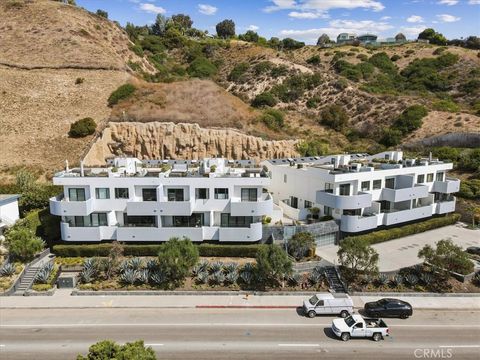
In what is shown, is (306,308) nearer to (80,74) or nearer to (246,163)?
(246,163)

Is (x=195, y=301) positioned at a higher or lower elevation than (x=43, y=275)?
lower

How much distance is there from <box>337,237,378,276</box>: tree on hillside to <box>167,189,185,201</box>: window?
51.8ft

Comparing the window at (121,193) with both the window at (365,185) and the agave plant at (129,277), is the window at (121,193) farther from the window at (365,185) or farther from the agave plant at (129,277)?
the window at (365,185)

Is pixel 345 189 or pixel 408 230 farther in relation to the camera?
pixel 408 230

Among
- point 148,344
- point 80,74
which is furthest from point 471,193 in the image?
point 80,74

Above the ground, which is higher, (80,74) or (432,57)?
(432,57)

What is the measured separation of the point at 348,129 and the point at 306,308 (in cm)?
6294

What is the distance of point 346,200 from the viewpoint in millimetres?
37719

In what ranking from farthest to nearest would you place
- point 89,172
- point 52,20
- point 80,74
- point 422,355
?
1. point 52,20
2. point 80,74
3. point 89,172
4. point 422,355

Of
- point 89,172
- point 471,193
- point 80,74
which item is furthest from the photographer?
point 80,74

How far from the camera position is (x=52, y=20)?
88812mm

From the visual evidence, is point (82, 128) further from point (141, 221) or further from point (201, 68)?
point (201, 68)

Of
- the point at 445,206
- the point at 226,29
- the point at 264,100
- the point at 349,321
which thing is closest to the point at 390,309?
the point at 349,321

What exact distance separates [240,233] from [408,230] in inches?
822
